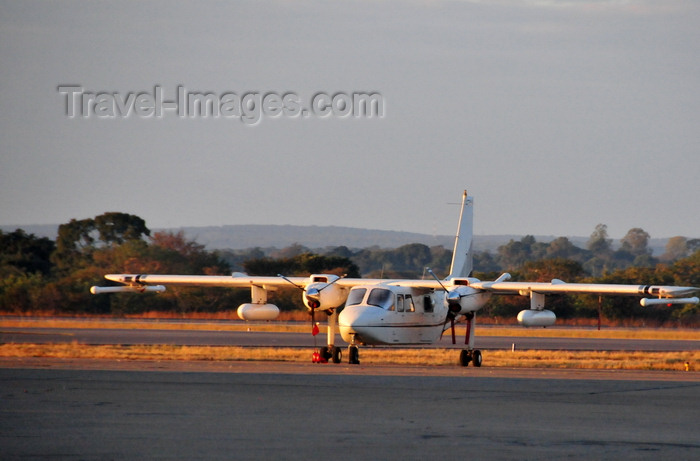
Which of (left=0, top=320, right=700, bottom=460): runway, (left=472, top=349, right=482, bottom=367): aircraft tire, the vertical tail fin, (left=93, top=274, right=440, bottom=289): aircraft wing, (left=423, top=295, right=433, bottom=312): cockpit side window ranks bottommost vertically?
(left=472, top=349, right=482, bottom=367): aircraft tire

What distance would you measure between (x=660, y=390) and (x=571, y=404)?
3.87 meters

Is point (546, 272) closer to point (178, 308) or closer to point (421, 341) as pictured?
point (178, 308)

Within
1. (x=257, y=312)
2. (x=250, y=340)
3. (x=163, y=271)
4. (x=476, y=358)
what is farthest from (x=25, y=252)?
(x=476, y=358)

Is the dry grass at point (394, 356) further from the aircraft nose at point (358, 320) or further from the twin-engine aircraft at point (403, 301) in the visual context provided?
the aircraft nose at point (358, 320)

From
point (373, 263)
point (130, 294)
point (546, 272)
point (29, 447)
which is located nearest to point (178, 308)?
point (130, 294)

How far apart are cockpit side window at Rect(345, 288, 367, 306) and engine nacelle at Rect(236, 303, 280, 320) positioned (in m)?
2.52

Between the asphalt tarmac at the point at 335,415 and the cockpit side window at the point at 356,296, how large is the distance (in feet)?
20.2

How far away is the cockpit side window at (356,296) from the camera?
28.7 metres

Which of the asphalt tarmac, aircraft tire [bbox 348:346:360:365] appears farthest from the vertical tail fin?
the asphalt tarmac

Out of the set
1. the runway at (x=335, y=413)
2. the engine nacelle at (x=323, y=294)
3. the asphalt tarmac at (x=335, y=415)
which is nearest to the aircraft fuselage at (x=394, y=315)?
the engine nacelle at (x=323, y=294)

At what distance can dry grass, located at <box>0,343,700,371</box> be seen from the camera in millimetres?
29672

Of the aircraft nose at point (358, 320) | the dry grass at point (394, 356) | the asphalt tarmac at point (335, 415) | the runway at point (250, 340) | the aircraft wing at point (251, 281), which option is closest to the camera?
the asphalt tarmac at point (335, 415)

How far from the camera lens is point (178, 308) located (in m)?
66.6

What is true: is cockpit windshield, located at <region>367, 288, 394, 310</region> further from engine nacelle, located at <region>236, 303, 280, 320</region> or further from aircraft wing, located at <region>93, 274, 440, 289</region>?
engine nacelle, located at <region>236, 303, 280, 320</region>
